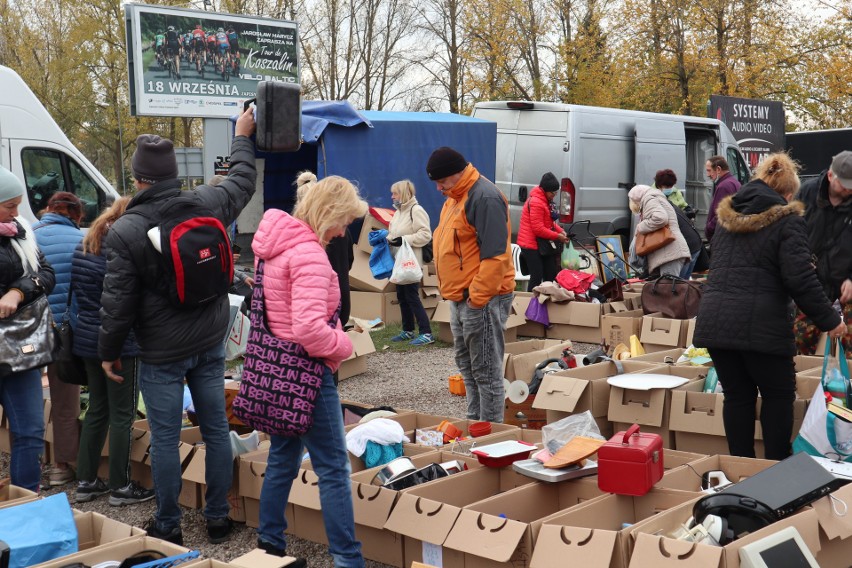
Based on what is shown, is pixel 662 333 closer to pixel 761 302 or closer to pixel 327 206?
pixel 761 302

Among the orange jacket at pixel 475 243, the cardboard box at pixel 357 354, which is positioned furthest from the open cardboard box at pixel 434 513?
the cardboard box at pixel 357 354

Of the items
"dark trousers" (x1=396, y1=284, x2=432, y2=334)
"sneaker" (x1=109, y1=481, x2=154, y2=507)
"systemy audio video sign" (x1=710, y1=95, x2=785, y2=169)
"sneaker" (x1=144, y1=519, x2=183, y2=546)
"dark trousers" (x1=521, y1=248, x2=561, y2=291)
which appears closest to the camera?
"sneaker" (x1=144, y1=519, x2=183, y2=546)

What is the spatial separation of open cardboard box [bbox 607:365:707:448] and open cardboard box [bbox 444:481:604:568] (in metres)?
1.21

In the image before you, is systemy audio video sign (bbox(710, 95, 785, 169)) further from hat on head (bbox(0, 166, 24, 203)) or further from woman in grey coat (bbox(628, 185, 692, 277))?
hat on head (bbox(0, 166, 24, 203))

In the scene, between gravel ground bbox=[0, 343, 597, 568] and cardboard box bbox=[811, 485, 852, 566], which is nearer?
cardboard box bbox=[811, 485, 852, 566]

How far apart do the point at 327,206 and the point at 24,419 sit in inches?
77.1

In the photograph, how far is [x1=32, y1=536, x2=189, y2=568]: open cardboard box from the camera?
121 inches

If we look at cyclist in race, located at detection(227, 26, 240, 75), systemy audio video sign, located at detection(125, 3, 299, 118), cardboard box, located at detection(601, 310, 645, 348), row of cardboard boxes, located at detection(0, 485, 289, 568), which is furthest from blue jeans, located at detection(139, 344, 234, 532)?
Answer: cyclist in race, located at detection(227, 26, 240, 75)

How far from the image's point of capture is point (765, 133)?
59.0 ft

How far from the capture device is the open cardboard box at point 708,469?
13.5 feet

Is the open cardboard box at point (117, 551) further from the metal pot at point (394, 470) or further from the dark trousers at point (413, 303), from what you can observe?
the dark trousers at point (413, 303)

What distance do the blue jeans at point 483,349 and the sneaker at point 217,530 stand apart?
175 cm

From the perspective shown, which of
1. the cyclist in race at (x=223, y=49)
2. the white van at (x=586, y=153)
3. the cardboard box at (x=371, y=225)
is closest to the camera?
the cardboard box at (x=371, y=225)

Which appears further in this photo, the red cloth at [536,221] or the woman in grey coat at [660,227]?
the red cloth at [536,221]
